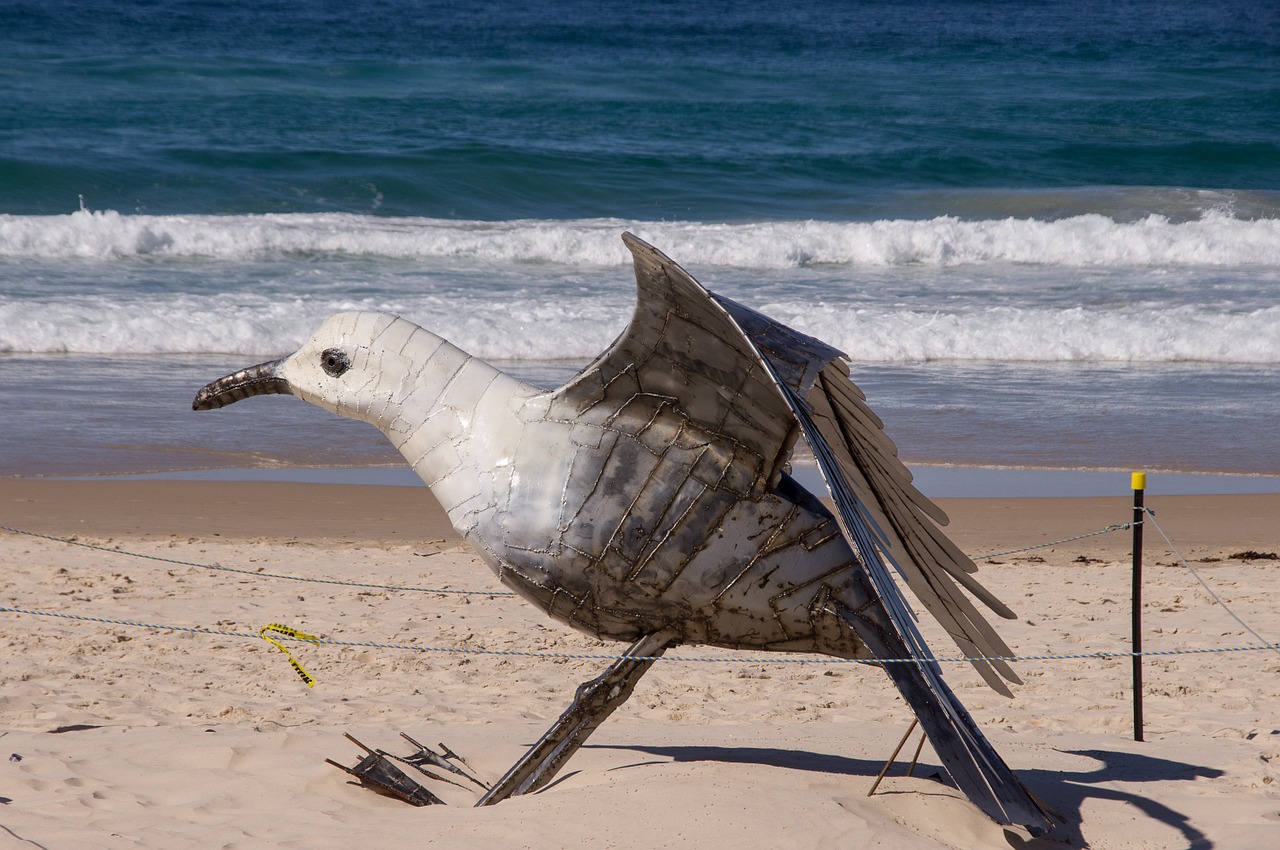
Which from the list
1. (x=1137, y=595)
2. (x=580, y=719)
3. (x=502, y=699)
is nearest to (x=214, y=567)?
(x=502, y=699)

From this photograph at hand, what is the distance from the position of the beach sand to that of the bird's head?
1370 millimetres

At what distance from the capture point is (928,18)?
38.6m

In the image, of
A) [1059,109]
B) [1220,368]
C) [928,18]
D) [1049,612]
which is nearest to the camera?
[1049,612]

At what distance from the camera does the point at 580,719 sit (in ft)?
13.4

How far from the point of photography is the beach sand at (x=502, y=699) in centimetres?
413

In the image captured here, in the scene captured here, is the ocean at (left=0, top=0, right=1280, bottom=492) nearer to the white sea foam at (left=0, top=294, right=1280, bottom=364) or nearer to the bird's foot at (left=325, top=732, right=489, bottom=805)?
the white sea foam at (left=0, top=294, right=1280, bottom=364)

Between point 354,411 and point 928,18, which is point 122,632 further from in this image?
point 928,18

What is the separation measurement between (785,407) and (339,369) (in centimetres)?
147

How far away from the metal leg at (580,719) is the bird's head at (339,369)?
1154mm

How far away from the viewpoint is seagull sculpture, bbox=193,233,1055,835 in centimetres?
376

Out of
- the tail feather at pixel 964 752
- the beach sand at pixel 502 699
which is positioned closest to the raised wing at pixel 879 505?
the tail feather at pixel 964 752

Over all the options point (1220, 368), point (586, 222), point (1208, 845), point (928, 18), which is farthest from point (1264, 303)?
point (928, 18)

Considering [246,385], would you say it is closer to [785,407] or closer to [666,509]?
[666,509]

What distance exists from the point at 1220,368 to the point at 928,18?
1119 inches
